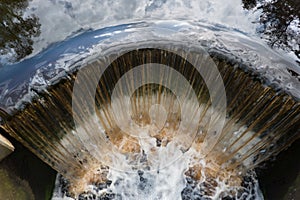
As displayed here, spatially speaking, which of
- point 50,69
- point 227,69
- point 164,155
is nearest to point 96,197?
point 164,155

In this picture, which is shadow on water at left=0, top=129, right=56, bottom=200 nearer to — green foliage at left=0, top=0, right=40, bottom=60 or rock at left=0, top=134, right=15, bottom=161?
rock at left=0, top=134, right=15, bottom=161

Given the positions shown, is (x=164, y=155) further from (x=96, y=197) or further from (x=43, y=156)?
(x=43, y=156)

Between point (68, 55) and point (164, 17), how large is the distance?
5.67 ft

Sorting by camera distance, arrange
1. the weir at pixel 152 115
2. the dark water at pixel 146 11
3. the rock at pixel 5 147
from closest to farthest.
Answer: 1. the rock at pixel 5 147
2. the weir at pixel 152 115
3. the dark water at pixel 146 11

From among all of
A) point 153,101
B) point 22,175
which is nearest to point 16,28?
point 22,175

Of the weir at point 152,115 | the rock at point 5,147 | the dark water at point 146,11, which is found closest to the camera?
the rock at point 5,147

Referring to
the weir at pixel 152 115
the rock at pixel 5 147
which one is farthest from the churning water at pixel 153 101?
the rock at pixel 5 147

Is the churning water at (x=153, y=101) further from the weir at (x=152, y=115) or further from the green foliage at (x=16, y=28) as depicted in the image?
the green foliage at (x=16, y=28)

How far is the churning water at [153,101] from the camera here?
416 cm

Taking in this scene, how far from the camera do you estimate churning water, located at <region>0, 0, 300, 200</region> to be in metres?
4.16

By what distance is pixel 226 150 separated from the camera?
468 centimetres

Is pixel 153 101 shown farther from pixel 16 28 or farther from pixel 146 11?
pixel 16 28

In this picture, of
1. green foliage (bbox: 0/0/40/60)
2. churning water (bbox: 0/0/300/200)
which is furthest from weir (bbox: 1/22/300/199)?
green foliage (bbox: 0/0/40/60)

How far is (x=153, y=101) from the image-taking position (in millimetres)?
4910
